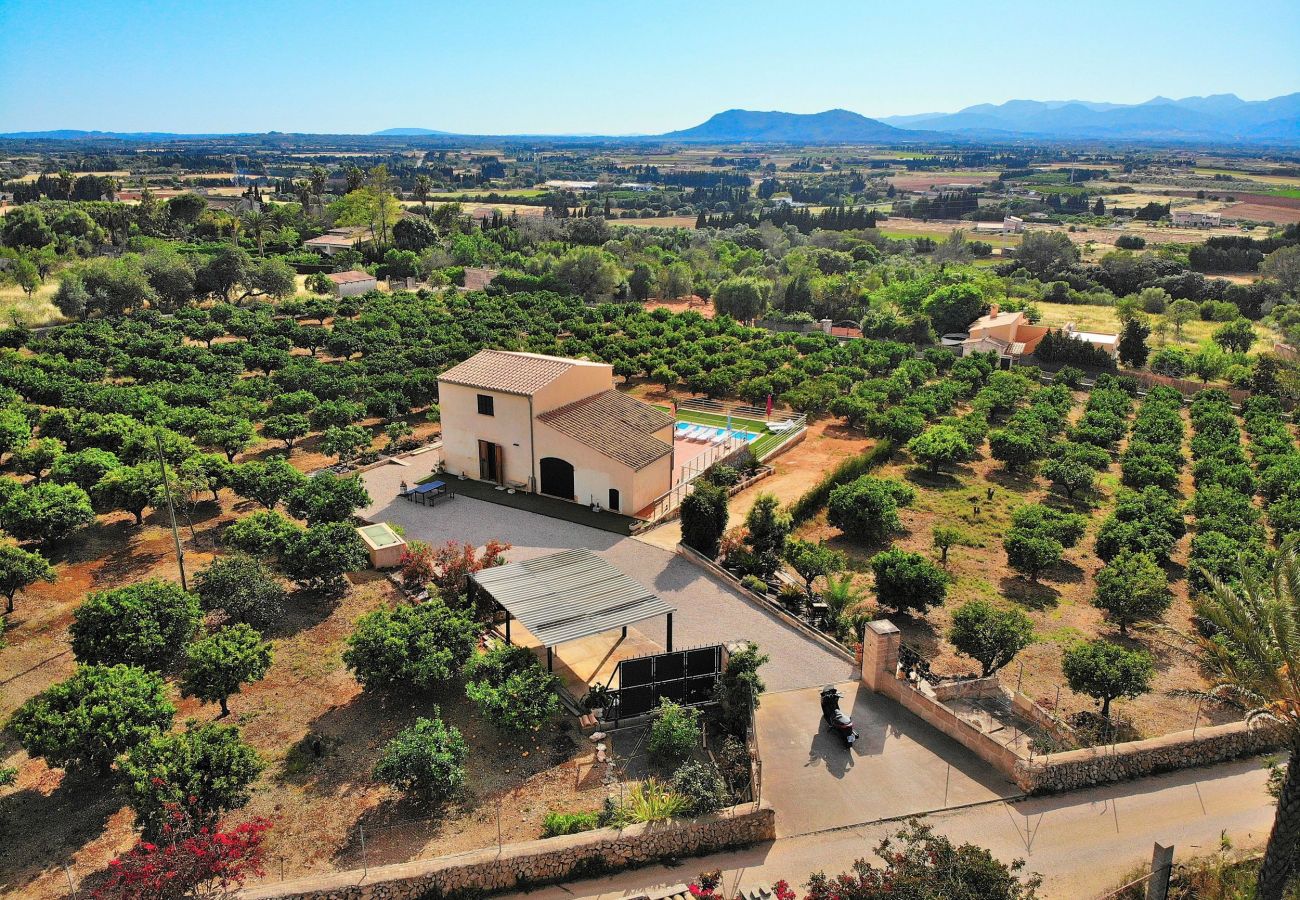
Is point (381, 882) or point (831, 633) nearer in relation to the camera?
point (381, 882)

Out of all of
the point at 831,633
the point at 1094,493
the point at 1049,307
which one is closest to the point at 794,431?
the point at 1094,493

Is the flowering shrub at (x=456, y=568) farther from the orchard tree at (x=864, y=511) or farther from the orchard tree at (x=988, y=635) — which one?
the orchard tree at (x=988, y=635)

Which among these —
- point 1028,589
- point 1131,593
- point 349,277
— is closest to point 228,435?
point 1028,589

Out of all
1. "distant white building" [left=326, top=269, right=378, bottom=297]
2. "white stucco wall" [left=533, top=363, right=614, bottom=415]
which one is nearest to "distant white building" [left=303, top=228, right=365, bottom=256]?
"distant white building" [left=326, top=269, right=378, bottom=297]

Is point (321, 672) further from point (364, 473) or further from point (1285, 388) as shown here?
point (1285, 388)

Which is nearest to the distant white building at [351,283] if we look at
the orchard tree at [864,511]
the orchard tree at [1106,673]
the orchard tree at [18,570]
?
the orchard tree at [18,570]

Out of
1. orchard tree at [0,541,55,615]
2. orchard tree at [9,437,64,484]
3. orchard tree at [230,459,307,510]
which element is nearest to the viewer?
orchard tree at [0,541,55,615]

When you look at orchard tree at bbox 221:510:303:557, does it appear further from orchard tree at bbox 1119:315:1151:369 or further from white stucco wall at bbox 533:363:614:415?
orchard tree at bbox 1119:315:1151:369

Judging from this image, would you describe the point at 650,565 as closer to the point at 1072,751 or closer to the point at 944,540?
the point at 944,540
